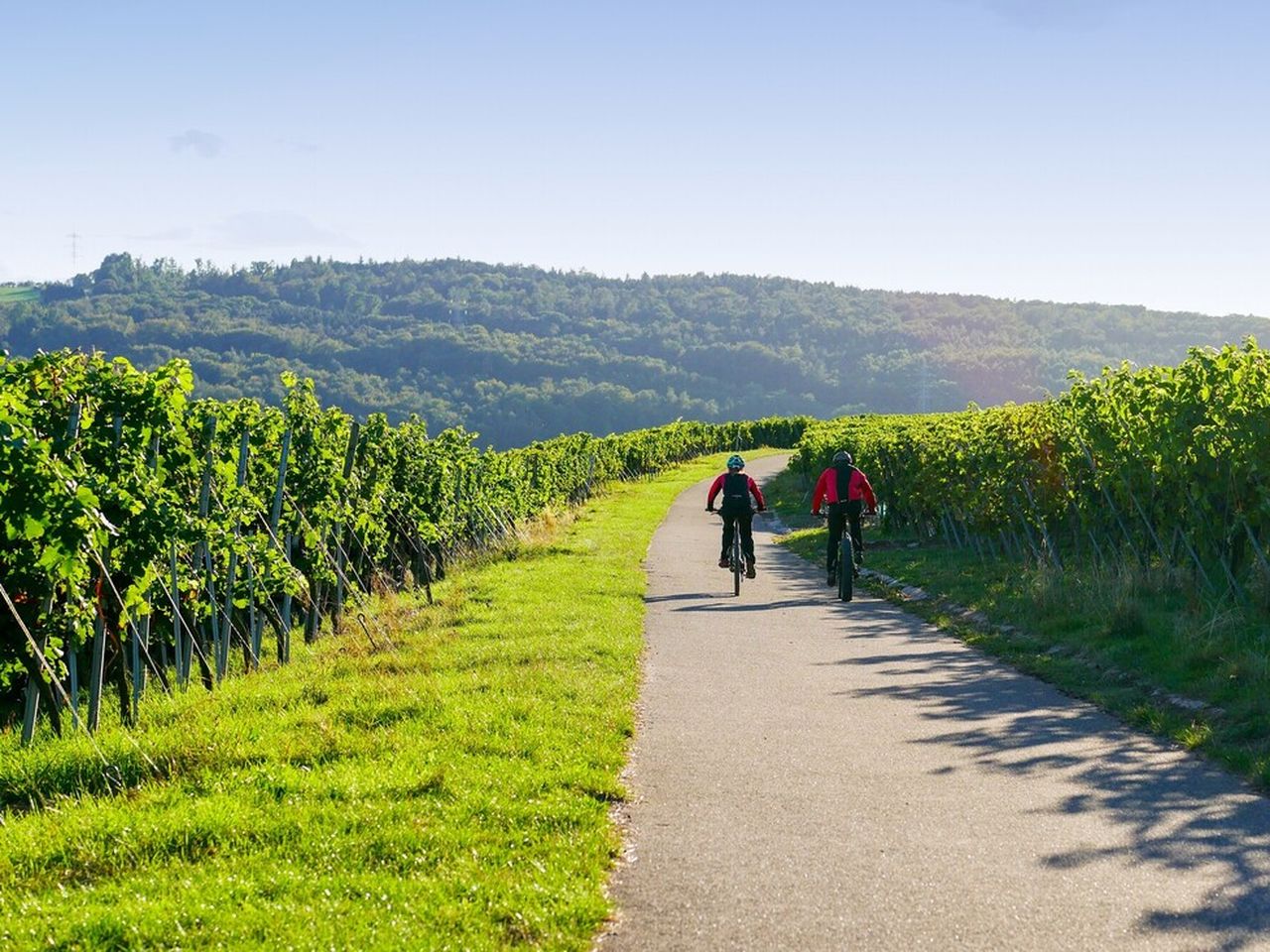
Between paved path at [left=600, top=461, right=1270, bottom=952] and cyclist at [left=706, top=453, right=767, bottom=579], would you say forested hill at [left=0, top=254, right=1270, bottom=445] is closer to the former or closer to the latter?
cyclist at [left=706, top=453, right=767, bottom=579]

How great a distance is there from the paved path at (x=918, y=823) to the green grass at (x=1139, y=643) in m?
0.45

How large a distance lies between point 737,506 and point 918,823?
1148cm

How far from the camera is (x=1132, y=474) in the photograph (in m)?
16.0

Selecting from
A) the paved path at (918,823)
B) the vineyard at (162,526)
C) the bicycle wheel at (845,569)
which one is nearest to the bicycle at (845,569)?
the bicycle wheel at (845,569)

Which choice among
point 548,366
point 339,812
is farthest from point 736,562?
point 548,366

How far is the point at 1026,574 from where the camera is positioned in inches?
663

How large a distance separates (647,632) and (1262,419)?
693cm

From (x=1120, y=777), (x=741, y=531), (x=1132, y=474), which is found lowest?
(x=1120, y=777)

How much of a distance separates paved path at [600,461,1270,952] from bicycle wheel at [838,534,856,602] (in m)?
5.41

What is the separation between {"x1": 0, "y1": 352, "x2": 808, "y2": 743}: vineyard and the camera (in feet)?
28.0

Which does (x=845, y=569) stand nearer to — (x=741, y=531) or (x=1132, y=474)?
(x=741, y=531)

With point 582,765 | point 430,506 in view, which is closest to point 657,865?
point 582,765

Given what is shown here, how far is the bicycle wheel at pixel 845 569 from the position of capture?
17.4 m

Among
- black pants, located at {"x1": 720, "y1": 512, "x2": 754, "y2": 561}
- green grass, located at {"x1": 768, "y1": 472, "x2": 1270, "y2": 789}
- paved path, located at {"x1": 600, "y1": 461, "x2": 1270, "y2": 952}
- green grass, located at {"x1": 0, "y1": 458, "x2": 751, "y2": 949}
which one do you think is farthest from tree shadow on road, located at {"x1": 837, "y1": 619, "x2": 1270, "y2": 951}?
black pants, located at {"x1": 720, "y1": 512, "x2": 754, "y2": 561}
